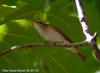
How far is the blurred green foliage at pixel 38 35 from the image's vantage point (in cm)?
136

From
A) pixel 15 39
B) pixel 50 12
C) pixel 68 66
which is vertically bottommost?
pixel 68 66

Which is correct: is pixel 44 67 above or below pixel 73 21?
below

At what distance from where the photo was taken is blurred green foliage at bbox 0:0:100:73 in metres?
1.36

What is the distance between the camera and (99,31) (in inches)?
54.5

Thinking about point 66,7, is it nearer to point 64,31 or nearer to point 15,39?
point 64,31

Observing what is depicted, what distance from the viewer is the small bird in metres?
1.32

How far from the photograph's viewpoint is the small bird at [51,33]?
4.34ft

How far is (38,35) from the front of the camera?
1.41 metres

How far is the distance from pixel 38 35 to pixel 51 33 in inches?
4.3

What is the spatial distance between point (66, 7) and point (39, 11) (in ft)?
0.58

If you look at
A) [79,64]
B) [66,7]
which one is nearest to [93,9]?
[66,7]

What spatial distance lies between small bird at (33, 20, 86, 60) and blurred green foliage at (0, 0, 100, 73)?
0.02 m

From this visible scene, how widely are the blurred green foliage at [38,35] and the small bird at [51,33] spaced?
0.02 metres

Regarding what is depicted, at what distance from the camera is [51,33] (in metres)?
1.51
